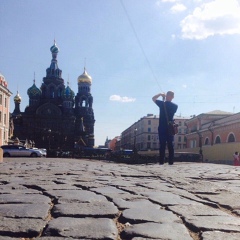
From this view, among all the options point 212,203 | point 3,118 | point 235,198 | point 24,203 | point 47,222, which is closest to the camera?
point 47,222

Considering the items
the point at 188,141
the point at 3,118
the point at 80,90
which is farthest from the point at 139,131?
the point at 3,118

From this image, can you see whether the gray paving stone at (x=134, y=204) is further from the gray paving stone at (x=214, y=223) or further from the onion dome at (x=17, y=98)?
the onion dome at (x=17, y=98)

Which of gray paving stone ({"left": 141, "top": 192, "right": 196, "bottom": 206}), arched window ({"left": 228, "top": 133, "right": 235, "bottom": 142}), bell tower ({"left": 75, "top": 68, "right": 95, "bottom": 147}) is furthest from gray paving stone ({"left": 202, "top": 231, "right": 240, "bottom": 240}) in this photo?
bell tower ({"left": 75, "top": 68, "right": 95, "bottom": 147})

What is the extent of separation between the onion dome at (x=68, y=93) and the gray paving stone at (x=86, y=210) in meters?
62.6

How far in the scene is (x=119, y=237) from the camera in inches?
73.0

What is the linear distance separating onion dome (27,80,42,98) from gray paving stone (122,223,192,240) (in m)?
64.0

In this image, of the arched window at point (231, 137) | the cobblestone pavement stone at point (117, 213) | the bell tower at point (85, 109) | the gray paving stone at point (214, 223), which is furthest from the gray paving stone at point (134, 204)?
the bell tower at point (85, 109)

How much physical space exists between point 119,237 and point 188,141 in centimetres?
4883

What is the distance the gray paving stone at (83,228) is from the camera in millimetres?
1835

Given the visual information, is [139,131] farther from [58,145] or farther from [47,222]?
[47,222]

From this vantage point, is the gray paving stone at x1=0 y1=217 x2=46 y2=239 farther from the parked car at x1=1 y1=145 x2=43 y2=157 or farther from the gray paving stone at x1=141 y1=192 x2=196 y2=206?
the parked car at x1=1 y1=145 x2=43 y2=157

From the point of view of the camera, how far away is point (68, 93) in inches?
2579

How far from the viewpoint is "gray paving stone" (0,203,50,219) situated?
225 cm

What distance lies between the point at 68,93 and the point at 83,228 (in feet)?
212
